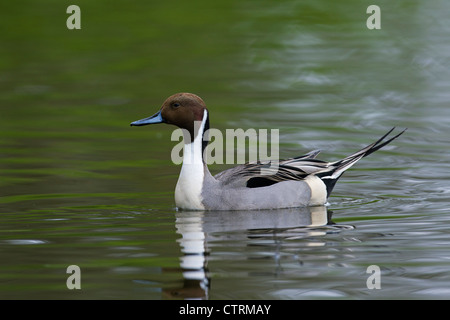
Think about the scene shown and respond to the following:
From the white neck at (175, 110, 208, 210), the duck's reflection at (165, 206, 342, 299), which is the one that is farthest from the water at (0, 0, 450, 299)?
the white neck at (175, 110, 208, 210)

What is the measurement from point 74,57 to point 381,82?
5.79 meters

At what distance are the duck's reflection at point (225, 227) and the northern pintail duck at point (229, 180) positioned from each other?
11 cm

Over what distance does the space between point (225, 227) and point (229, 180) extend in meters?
1.03

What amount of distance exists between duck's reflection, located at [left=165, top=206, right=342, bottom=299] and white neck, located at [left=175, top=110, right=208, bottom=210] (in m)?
0.11

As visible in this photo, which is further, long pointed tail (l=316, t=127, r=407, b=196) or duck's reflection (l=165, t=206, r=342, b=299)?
long pointed tail (l=316, t=127, r=407, b=196)

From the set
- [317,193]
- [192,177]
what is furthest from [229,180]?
[317,193]

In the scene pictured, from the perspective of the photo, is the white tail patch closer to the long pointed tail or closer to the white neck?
the long pointed tail

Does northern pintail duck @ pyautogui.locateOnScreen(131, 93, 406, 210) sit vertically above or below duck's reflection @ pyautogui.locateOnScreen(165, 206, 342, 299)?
above

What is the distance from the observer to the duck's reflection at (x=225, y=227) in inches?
291

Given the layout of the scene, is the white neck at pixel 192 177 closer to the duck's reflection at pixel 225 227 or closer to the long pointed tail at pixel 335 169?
the duck's reflection at pixel 225 227

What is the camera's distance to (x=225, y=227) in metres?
8.89

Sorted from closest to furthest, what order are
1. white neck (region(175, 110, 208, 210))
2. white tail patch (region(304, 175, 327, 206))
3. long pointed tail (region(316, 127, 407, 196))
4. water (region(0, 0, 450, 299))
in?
1. water (region(0, 0, 450, 299))
2. white neck (region(175, 110, 208, 210))
3. white tail patch (region(304, 175, 327, 206))
4. long pointed tail (region(316, 127, 407, 196))

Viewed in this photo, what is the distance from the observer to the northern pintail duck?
31.8ft

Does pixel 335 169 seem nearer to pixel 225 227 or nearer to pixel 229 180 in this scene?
pixel 229 180
